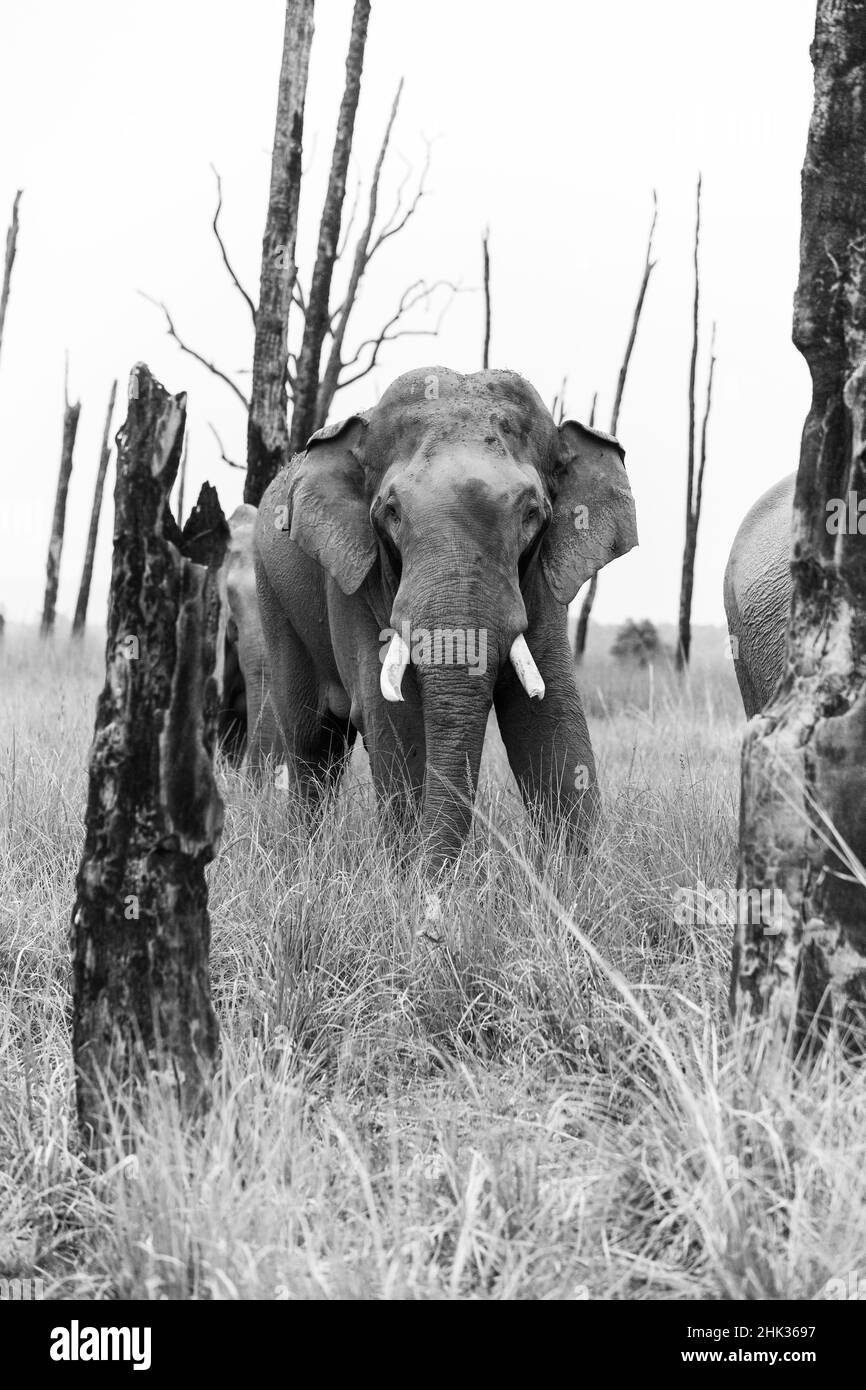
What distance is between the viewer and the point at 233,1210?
2.92 m

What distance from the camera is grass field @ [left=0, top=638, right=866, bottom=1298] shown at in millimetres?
2840

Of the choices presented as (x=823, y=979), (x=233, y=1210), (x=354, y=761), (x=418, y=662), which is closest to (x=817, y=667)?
(x=823, y=979)

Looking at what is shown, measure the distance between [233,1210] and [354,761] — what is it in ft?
20.4

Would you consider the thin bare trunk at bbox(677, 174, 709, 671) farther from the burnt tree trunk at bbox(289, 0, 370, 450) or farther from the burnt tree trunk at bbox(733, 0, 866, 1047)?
the burnt tree trunk at bbox(733, 0, 866, 1047)

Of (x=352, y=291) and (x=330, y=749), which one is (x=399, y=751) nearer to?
(x=330, y=749)

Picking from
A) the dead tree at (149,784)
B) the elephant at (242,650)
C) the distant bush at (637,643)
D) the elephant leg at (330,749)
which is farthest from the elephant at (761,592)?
the distant bush at (637,643)

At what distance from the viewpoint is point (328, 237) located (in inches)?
500

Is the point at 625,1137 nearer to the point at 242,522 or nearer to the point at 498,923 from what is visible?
the point at 498,923

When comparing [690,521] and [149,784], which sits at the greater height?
[690,521]

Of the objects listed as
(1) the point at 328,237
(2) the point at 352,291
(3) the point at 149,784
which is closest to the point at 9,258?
(2) the point at 352,291

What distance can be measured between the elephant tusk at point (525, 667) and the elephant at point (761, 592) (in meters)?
1.17

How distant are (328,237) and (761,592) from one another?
24.4 ft
